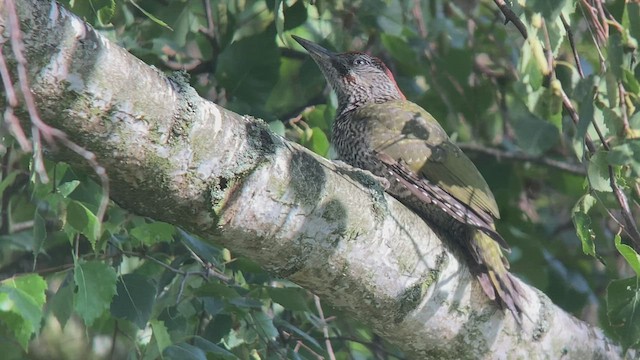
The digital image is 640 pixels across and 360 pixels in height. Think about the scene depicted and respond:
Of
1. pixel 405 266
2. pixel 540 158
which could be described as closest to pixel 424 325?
pixel 405 266

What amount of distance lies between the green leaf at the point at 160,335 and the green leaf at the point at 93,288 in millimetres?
308

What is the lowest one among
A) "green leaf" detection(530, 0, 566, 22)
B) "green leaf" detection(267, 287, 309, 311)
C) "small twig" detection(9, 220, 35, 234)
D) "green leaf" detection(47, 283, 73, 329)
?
"small twig" detection(9, 220, 35, 234)

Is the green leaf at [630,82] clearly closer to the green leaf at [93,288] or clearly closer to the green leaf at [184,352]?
A: the green leaf at [184,352]

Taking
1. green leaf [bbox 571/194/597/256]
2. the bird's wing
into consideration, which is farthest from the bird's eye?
green leaf [bbox 571/194/597/256]

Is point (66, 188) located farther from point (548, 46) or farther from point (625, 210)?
point (625, 210)

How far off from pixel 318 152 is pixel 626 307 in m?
1.46

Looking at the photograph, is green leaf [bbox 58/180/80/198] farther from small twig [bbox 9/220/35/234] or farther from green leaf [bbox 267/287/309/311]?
small twig [bbox 9/220/35/234]

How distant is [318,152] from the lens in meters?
3.91

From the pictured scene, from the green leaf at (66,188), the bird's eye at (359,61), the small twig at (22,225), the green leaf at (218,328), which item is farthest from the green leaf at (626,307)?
the small twig at (22,225)

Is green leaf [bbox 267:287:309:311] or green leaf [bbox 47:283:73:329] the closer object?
green leaf [bbox 267:287:309:311]

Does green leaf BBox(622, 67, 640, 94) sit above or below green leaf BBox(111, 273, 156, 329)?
above

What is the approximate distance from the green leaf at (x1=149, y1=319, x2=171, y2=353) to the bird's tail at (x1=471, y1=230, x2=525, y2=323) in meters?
0.99

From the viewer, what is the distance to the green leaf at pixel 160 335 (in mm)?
3078

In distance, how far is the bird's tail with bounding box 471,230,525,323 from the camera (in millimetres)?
3059
